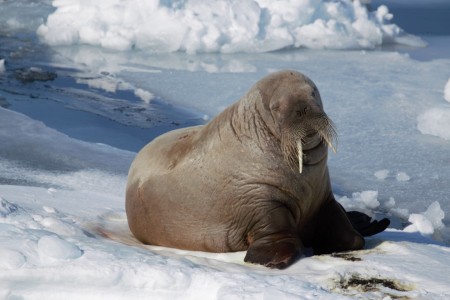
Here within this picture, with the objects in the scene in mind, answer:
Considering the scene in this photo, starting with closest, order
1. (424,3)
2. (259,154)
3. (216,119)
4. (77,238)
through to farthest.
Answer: (77,238) < (259,154) < (216,119) < (424,3)

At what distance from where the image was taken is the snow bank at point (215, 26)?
11672mm

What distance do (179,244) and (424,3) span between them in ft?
46.7

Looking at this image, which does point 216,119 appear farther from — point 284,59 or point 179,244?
point 284,59

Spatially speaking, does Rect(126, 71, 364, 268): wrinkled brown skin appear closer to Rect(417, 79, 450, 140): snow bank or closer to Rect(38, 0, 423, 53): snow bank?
Rect(417, 79, 450, 140): snow bank

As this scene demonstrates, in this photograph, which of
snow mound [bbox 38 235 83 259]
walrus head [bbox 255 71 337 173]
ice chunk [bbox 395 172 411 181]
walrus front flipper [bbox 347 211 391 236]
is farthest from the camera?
ice chunk [bbox 395 172 411 181]

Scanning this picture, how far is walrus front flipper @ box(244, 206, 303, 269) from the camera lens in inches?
142

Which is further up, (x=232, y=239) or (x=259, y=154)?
(x=259, y=154)

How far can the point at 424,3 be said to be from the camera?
17.2 meters

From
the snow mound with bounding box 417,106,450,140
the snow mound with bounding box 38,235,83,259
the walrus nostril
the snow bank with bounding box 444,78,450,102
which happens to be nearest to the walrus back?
the walrus nostril

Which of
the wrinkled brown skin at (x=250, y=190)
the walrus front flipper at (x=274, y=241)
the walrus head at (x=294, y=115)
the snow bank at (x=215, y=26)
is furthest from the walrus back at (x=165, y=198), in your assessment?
the snow bank at (x=215, y=26)

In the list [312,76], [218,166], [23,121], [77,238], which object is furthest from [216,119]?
[312,76]

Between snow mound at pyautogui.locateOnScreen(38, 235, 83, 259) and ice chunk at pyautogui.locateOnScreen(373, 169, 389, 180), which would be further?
ice chunk at pyautogui.locateOnScreen(373, 169, 389, 180)

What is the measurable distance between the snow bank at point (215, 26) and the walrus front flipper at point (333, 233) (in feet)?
25.2

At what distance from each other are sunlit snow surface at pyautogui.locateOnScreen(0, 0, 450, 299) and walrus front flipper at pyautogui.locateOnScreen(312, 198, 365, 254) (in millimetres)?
109
